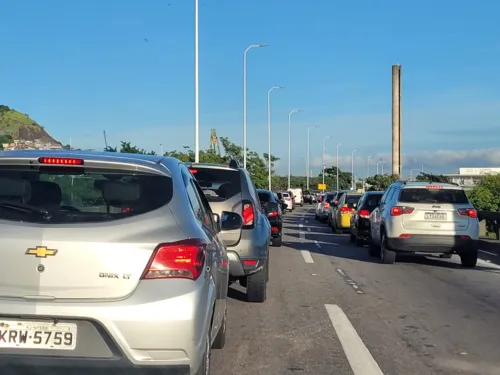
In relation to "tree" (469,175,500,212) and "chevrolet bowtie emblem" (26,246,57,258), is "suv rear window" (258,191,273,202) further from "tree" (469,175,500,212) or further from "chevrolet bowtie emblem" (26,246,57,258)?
"tree" (469,175,500,212)

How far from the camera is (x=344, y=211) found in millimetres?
24156

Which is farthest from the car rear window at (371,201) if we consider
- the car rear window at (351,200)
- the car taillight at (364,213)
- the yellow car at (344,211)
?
the car rear window at (351,200)

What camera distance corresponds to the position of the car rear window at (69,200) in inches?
159

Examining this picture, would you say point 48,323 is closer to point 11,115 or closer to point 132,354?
point 132,354

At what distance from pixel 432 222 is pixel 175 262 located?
10.3 meters

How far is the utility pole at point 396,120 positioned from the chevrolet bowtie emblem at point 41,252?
6156 centimetres

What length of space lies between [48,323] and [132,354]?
1.73 feet

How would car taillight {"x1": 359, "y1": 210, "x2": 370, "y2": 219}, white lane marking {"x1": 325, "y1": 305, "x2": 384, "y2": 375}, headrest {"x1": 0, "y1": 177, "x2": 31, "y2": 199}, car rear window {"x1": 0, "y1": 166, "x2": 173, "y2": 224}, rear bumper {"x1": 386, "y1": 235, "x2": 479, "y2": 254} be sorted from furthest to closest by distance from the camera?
car taillight {"x1": 359, "y1": 210, "x2": 370, "y2": 219} → rear bumper {"x1": 386, "y1": 235, "x2": 479, "y2": 254} → white lane marking {"x1": 325, "y1": 305, "x2": 384, "y2": 375} → headrest {"x1": 0, "y1": 177, "x2": 31, "y2": 199} → car rear window {"x1": 0, "y1": 166, "x2": 173, "y2": 224}

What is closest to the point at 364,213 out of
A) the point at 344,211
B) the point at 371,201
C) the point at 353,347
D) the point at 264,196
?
the point at 371,201

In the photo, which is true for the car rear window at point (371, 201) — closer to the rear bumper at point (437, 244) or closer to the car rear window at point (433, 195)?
the car rear window at point (433, 195)

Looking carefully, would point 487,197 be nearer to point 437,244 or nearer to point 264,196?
point 264,196

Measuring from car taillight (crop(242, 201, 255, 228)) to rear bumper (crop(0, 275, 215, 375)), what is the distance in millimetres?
4503

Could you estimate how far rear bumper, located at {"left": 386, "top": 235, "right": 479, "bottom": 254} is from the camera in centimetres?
1333

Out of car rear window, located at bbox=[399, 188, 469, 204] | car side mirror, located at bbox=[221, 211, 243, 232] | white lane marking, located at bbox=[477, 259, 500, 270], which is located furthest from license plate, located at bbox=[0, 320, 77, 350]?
white lane marking, located at bbox=[477, 259, 500, 270]
